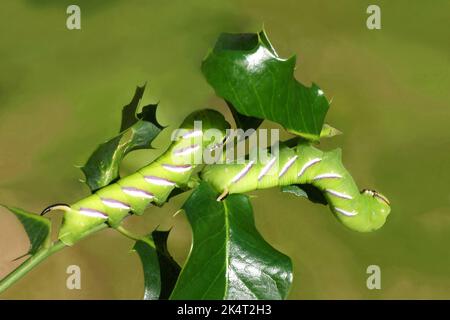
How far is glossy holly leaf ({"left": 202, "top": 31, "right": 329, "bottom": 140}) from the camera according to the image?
1.21 ft

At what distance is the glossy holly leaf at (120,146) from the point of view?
0.47 m

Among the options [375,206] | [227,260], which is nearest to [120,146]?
[227,260]

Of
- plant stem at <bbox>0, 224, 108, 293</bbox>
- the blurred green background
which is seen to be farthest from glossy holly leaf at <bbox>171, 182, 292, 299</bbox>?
the blurred green background

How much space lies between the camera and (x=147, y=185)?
1.56 feet

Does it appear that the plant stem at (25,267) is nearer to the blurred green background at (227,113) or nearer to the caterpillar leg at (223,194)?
the caterpillar leg at (223,194)

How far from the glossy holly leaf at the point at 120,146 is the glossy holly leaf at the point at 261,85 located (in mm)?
114

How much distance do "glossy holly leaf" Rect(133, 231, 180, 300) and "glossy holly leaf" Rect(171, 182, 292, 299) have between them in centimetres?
9

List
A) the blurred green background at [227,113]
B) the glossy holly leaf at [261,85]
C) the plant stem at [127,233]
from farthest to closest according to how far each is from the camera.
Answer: the blurred green background at [227,113] → the plant stem at [127,233] → the glossy holly leaf at [261,85]

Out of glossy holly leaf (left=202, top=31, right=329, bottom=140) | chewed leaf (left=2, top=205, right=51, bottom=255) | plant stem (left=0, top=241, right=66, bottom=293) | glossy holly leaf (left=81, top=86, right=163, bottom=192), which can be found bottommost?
plant stem (left=0, top=241, right=66, bottom=293)

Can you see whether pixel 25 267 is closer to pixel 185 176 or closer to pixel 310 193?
pixel 185 176

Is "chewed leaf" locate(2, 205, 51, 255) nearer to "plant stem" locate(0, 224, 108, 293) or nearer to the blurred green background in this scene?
"plant stem" locate(0, 224, 108, 293)

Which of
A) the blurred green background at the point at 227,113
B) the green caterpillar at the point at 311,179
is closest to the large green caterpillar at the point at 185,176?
the green caterpillar at the point at 311,179

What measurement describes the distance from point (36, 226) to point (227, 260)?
0.16 metres
